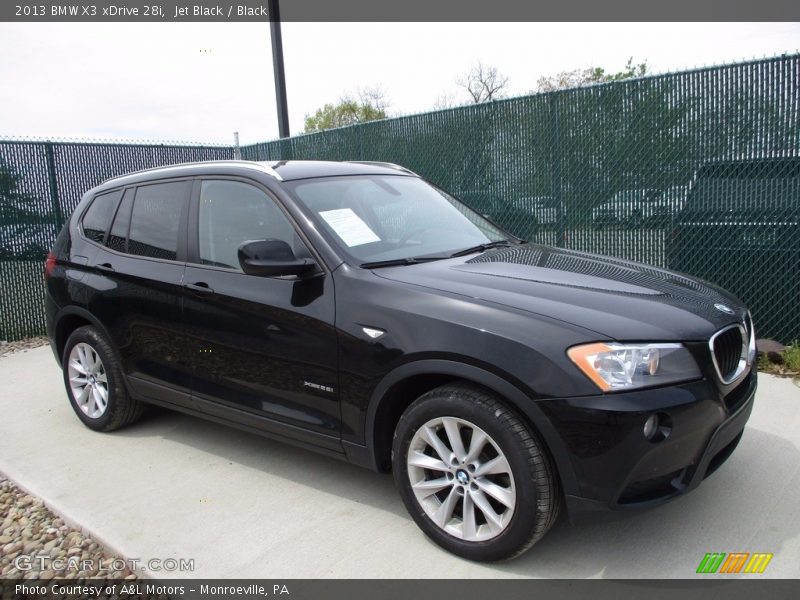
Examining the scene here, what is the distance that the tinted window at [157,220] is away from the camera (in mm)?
4062

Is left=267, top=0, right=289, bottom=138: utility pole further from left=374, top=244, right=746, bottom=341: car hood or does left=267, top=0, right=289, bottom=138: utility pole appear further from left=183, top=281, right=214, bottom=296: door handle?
left=374, top=244, right=746, bottom=341: car hood

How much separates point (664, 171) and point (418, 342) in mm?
4286

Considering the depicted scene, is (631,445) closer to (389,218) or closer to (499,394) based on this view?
(499,394)

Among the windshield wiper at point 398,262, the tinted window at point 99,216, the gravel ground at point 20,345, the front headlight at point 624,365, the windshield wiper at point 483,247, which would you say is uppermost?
the tinted window at point 99,216

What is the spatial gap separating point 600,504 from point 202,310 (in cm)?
234

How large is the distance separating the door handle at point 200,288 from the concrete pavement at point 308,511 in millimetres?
1113

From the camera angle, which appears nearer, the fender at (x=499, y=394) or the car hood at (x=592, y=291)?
the fender at (x=499, y=394)

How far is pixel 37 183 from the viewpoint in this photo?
27.4 ft

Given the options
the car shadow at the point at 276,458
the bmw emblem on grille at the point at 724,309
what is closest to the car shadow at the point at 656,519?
the car shadow at the point at 276,458

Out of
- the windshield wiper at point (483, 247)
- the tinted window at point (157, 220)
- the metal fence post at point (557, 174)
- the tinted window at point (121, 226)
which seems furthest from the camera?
the metal fence post at point (557, 174)

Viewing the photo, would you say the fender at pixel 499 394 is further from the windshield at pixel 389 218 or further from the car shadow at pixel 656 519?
the windshield at pixel 389 218

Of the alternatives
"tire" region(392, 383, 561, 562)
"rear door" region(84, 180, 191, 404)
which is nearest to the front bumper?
"tire" region(392, 383, 561, 562)

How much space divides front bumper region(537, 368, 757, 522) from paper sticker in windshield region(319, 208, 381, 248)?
4.46 feet

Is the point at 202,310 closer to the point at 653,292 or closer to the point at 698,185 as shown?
the point at 653,292
